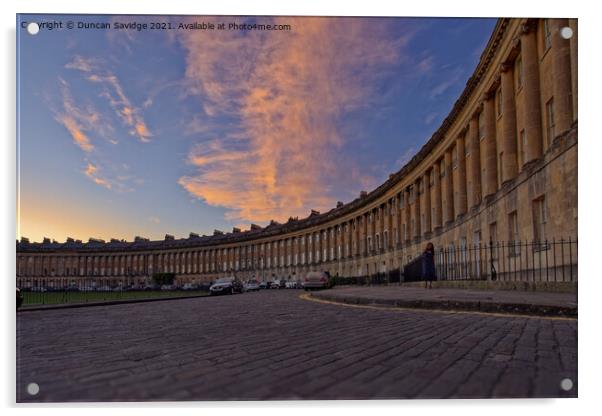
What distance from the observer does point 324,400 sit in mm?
3400

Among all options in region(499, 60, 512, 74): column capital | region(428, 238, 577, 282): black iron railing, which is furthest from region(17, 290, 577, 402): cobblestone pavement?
region(499, 60, 512, 74): column capital

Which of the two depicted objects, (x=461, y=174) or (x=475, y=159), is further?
(x=461, y=174)

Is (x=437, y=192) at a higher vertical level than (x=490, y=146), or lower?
lower

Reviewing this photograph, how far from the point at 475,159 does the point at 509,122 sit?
633 cm

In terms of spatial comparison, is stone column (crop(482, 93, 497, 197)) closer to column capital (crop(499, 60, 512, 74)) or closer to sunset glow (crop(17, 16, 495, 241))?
column capital (crop(499, 60, 512, 74))

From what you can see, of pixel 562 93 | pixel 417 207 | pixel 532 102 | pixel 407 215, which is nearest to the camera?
pixel 562 93

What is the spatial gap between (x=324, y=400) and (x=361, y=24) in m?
3.43

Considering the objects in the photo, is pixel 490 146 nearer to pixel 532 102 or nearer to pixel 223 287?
pixel 532 102

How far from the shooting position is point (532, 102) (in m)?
14.5

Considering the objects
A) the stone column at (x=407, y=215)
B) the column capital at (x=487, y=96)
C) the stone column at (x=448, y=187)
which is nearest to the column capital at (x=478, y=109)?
the column capital at (x=487, y=96)

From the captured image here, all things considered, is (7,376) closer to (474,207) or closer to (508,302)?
(508,302)

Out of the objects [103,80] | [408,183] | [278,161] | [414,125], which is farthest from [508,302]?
[408,183]

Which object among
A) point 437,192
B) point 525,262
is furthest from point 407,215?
point 525,262

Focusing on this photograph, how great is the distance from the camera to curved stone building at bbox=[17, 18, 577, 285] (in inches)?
390
